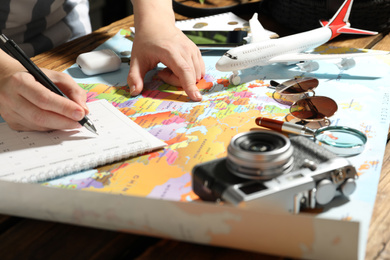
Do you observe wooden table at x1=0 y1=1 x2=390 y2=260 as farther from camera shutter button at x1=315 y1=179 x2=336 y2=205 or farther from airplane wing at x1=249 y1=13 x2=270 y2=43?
airplane wing at x1=249 y1=13 x2=270 y2=43

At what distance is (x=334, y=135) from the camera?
675mm

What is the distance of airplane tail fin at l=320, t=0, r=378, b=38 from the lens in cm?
104

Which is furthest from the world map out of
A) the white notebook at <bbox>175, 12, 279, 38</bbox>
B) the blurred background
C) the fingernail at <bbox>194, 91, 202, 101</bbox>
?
the blurred background

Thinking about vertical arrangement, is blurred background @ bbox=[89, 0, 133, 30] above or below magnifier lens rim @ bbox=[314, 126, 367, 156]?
below

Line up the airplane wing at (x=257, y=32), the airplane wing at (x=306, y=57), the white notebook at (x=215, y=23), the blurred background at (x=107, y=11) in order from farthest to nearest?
the blurred background at (x=107, y=11) → the white notebook at (x=215, y=23) → the airplane wing at (x=257, y=32) → the airplane wing at (x=306, y=57)

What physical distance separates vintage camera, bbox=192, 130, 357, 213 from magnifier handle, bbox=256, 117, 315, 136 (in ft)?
0.41

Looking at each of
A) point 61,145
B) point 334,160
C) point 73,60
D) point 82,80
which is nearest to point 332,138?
point 334,160

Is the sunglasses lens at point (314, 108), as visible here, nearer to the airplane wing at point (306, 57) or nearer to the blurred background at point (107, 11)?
the airplane wing at point (306, 57)

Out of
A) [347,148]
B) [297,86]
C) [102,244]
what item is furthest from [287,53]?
[102,244]

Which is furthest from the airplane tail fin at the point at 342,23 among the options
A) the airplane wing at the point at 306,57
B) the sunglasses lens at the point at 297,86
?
the sunglasses lens at the point at 297,86

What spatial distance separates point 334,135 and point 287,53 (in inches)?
13.0

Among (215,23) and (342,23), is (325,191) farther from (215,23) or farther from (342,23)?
(215,23)

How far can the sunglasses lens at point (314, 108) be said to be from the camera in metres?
0.75

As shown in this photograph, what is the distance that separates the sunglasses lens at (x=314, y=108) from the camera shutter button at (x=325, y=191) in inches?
9.5
